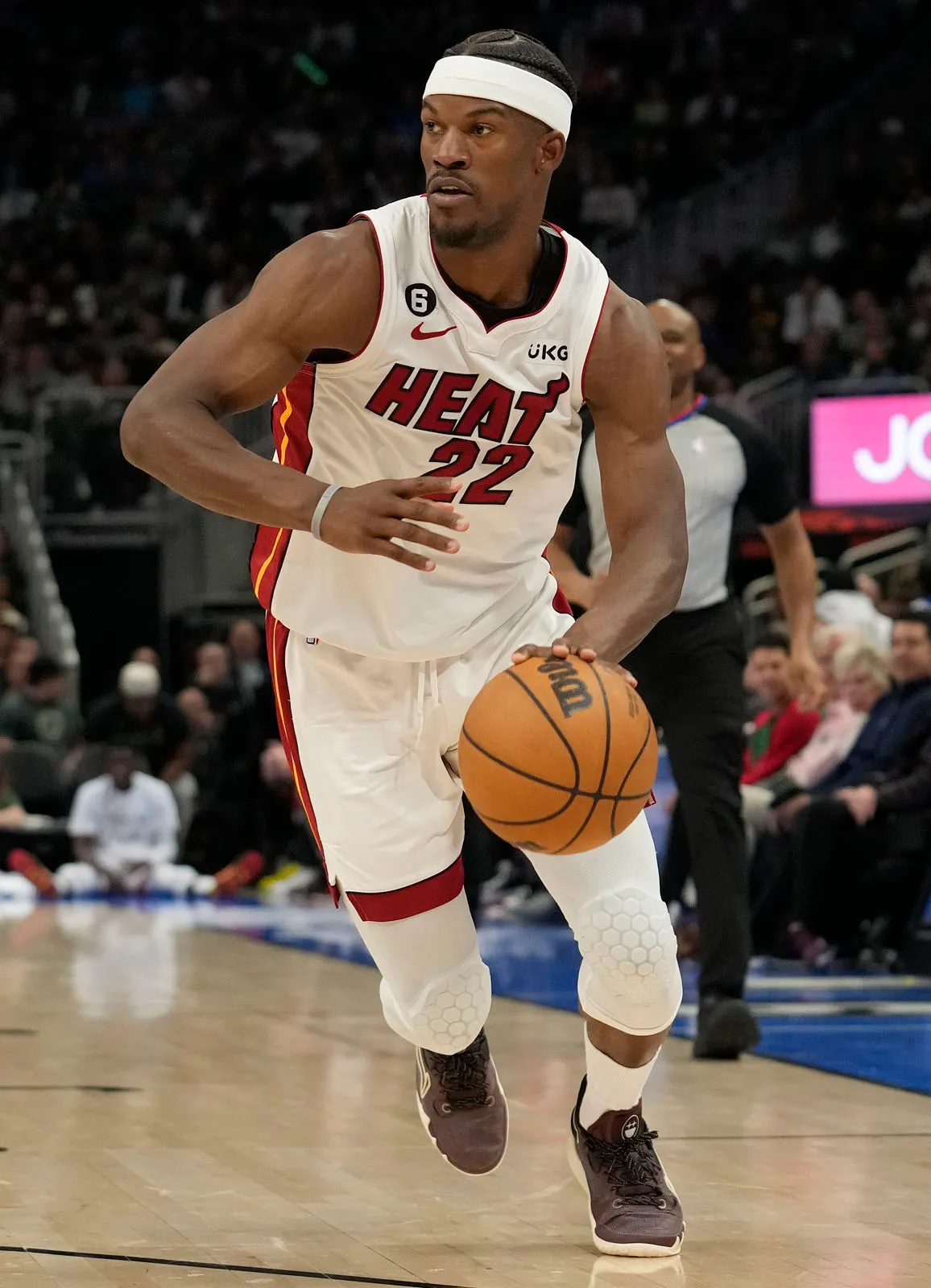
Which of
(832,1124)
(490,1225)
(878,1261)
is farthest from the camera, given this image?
(832,1124)

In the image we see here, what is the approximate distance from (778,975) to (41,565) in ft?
37.0

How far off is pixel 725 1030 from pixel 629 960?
252 centimetres

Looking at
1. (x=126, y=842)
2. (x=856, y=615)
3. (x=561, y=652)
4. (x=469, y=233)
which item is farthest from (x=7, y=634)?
(x=561, y=652)

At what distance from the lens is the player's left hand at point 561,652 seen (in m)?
3.58

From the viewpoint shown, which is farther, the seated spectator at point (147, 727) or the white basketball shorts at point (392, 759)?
the seated spectator at point (147, 727)

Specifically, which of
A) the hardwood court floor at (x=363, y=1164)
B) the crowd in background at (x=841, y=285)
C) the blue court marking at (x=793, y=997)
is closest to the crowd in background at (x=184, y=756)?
the blue court marking at (x=793, y=997)

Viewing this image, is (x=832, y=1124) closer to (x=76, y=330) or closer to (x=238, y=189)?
(x=76, y=330)

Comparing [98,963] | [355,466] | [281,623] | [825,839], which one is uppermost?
[355,466]

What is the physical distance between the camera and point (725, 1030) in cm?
616

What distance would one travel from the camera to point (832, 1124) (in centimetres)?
516

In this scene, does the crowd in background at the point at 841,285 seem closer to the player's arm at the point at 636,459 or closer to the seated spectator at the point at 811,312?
the seated spectator at the point at 811,312

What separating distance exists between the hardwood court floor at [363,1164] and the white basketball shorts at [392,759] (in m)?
0.68

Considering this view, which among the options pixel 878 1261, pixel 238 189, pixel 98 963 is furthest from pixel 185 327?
pixel 878 1261

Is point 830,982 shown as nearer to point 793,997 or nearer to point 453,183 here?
point 793,997
